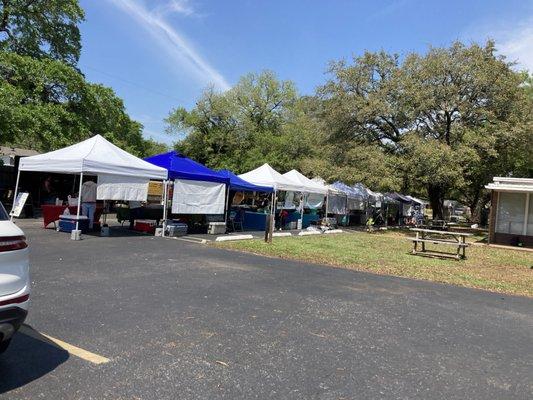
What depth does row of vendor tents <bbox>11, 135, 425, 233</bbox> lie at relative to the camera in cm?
1339

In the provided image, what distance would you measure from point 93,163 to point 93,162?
0.09ft

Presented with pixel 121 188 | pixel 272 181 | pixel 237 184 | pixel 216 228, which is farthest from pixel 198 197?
pixel 272 181

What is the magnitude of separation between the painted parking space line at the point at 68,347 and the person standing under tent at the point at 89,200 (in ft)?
32.8

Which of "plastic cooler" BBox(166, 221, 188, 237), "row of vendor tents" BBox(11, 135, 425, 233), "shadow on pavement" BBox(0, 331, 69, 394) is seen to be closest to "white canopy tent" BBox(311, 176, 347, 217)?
"row of vendor tents" BBox(11, 135, 425, 233)

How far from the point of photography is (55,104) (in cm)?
2238

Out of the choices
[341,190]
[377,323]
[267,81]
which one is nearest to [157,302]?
[377,323]

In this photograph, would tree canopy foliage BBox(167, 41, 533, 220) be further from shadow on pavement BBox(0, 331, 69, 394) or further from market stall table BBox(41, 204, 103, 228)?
shadow on pavement BBox(0, 331, 69, 394)

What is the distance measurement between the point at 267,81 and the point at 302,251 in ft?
104

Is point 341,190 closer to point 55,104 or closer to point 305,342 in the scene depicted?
point 55,104

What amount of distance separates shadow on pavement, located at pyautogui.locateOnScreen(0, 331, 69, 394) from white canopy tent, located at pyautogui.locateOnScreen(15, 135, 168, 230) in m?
9.06

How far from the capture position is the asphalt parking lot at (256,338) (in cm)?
374

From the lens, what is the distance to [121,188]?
46.2 ft

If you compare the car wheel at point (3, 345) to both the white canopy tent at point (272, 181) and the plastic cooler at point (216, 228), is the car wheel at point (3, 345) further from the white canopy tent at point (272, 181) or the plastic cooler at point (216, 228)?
the white canopy tent at point (272, 181)

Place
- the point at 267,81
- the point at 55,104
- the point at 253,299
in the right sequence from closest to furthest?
the point at 253,299 → the point at 55,104 → the point at 267,81
